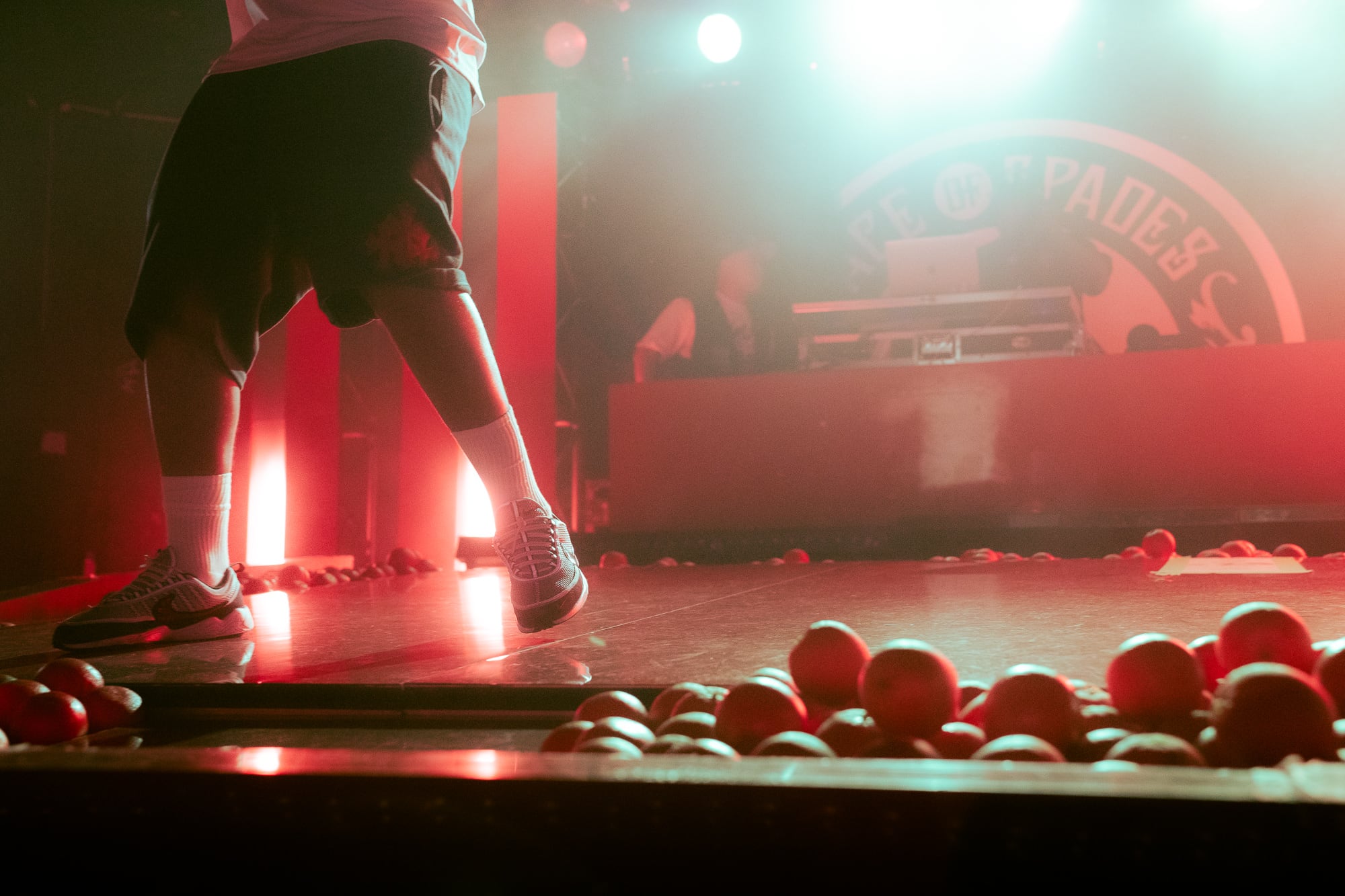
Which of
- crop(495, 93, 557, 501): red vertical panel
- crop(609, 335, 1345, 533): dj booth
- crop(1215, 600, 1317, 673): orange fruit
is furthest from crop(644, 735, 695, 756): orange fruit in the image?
crop(495, 93, 557, 501): red vertical panel

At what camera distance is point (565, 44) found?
555 cm

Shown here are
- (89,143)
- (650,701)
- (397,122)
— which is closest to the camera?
(650,701)

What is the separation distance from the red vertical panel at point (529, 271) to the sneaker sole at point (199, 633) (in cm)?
348

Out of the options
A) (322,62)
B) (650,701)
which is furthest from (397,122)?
(650,701)

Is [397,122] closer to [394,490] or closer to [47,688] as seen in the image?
[47,688]

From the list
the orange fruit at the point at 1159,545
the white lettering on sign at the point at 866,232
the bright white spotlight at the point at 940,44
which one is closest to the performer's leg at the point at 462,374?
the orange fruit at the point at 1159,545

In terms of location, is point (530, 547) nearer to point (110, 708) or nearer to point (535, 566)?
point (535, 566)

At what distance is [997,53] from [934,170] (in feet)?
2.85

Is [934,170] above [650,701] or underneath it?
above

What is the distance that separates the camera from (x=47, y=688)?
0.84m

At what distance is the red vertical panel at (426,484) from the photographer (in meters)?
5.11

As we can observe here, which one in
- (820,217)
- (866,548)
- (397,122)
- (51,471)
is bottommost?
(866,548)

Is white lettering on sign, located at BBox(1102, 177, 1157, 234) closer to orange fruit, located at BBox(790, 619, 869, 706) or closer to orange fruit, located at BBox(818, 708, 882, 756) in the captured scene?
orange fruit, located at BBox(790, 619, 869, 706)

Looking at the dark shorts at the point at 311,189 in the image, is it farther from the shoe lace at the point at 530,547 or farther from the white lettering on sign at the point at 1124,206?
the white lettering on sign at the point at 1124,206
